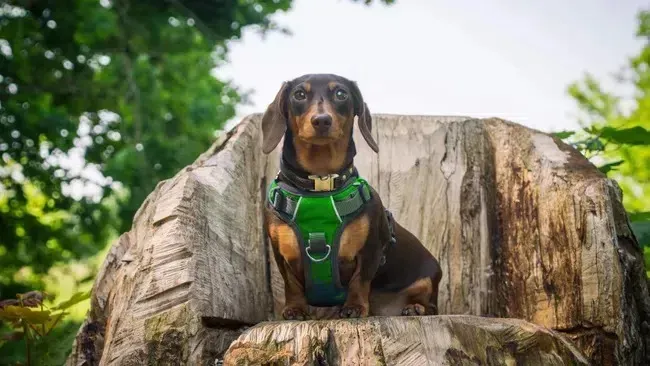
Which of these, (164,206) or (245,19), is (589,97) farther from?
(164,206)

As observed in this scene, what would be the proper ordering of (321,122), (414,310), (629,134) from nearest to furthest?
(321,122) → (414,310) → (629,134)

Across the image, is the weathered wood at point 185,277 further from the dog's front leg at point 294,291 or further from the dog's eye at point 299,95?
the dog's eye at point 299,95

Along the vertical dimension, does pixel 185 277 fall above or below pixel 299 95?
below

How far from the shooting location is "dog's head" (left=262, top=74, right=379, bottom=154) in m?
3.00

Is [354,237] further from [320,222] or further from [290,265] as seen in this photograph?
[290,265]

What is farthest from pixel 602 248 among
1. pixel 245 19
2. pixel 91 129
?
pixel 91 129

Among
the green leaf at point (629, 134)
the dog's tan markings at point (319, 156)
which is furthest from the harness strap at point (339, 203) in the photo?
the green leaf at point (629, 134)

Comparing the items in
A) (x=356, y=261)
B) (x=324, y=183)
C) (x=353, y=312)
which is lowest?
(x=353, y=312)

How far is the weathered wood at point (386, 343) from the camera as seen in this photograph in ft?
8.39

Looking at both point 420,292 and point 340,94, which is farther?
point 420,292

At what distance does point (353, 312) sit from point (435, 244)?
4.46 ft

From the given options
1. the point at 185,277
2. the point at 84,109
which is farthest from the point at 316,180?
the point at 84,109

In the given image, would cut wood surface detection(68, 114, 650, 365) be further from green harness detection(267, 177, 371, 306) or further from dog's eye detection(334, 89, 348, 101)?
dog's eye detection(334, 89, 348, 101)

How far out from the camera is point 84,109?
28.0 ft
